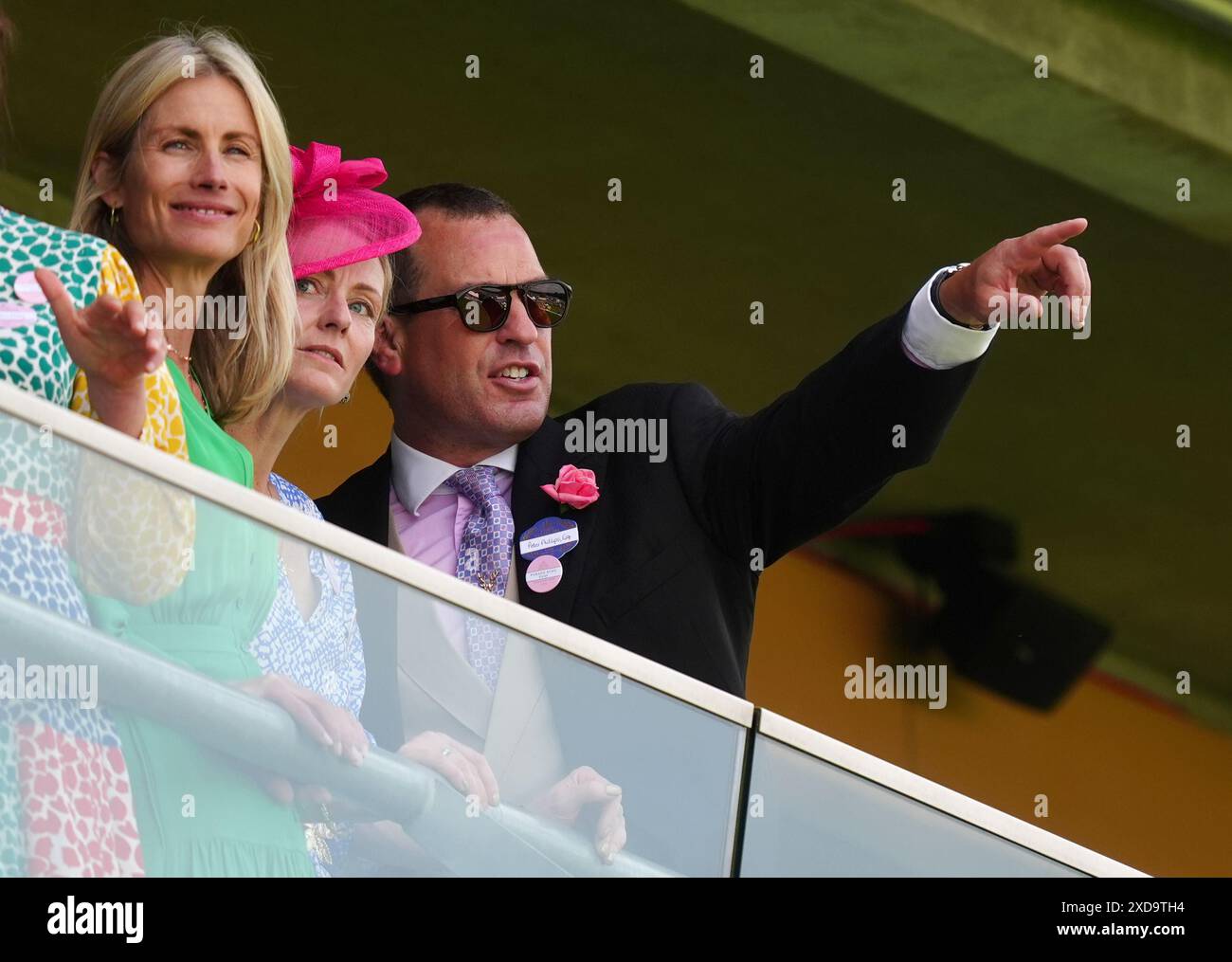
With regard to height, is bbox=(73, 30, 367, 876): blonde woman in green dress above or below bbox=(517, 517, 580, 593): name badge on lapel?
above

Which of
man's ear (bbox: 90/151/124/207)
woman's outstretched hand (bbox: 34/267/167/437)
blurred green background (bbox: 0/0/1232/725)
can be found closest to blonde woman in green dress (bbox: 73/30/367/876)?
man's ear (bbox: 90/151/124/207)

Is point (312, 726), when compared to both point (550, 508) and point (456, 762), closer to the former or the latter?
point (456, 762)

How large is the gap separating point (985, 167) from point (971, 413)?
4.12 feet

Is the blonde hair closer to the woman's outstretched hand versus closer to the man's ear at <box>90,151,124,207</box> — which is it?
the man's ear at <box>90,151,124,207</box>

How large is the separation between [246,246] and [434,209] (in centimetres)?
77

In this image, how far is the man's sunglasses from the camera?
9.40ft

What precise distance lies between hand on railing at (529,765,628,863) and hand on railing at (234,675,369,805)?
0.55 ft

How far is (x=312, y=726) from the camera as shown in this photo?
4.81 feet

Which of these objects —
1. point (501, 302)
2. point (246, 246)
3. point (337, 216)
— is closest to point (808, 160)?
point (501, 302)

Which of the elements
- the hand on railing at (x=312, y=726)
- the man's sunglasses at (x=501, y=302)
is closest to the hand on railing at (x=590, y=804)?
the hand on railing at (x=312, y=726)

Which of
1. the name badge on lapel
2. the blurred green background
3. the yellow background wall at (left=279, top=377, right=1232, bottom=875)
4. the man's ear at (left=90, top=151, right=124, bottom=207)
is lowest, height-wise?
the yellow background wall at (left=279, top=377, right=1232, bottom=875)

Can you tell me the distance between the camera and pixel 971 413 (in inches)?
245

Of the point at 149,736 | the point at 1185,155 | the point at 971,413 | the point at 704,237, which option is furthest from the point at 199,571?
the point at 971,413

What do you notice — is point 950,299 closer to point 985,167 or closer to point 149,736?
point 149,736
